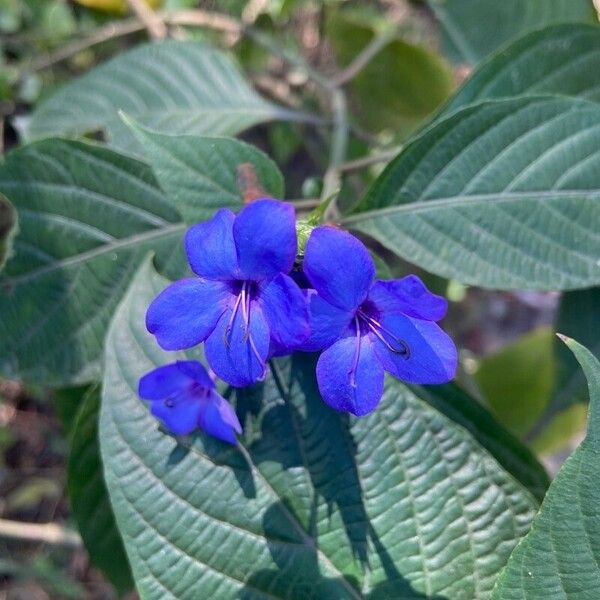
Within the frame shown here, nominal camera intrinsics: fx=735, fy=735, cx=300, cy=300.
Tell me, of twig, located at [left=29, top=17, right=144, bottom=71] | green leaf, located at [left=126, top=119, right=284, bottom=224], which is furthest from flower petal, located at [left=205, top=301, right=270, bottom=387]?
twig, located at [left=29, top=17, right=144, bottom=71]

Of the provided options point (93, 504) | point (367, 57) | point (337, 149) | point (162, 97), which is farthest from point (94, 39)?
point (93, 504)

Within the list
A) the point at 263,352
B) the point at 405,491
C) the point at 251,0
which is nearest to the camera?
A: the point at 263,352

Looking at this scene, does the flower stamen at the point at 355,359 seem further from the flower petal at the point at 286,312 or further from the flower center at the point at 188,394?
the flower center at the point at 188,394

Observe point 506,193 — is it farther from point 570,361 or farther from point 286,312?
point 570,361

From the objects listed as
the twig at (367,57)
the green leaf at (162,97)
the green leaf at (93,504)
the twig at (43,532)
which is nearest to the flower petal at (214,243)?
the green leaf at (93,504)

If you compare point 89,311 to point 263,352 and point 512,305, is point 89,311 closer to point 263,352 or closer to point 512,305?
point 263,352

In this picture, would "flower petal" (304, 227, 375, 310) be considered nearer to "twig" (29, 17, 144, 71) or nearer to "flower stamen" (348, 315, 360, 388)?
"flower stamen" (348, 315, 360, 388)

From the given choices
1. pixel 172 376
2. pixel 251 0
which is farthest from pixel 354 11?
pixel 172 376
